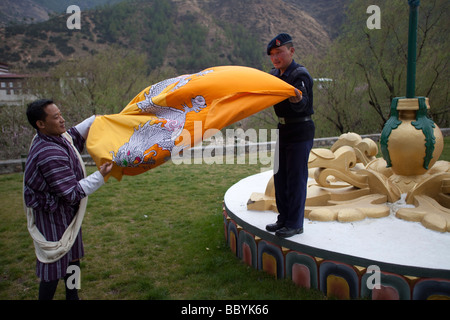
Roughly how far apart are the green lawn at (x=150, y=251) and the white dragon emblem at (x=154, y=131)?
1.30 m

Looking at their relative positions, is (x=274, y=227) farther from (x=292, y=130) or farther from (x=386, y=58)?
(x=386, y=58)

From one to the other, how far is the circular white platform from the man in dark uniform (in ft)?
0.70

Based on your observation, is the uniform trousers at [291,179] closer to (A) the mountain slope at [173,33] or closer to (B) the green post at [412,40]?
(B) the green post at [412,40]

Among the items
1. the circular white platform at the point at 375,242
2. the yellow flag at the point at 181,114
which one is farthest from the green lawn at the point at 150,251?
the yellow flag at the point at 181,114

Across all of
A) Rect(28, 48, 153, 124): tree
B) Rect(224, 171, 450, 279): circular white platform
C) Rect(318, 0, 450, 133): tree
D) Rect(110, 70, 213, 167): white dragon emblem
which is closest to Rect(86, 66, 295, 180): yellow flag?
Rect(110, 70, 213, 167): white dragon emblem

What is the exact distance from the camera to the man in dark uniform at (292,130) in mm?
3049

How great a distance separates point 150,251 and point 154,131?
1908 millimetres

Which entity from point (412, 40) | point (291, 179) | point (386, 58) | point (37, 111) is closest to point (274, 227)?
point (291, 179)

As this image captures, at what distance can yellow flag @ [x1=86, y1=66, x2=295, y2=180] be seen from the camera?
2.82 m

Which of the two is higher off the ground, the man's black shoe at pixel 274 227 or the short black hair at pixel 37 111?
the short black hair at pixel 37 111

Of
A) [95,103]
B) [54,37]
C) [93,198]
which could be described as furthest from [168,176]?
[54,37]

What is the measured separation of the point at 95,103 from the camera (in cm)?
1521

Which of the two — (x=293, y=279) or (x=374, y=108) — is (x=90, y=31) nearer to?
(x=374, y=108)
